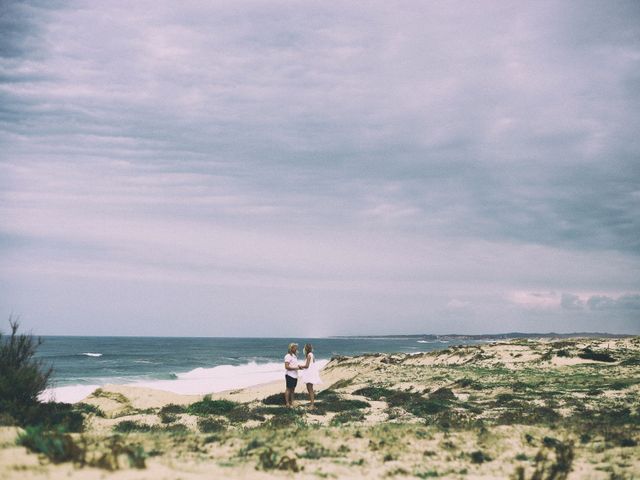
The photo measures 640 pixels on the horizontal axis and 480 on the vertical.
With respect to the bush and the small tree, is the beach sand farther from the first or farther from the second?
the small tree

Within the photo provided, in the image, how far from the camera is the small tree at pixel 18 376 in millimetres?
11414

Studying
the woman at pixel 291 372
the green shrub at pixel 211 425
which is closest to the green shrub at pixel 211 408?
the green shrub at pixel 211 425

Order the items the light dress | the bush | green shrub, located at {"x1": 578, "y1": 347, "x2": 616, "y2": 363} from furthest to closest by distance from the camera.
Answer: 1. green shrub, located at {"x1": 578, "y1": 347, "x2": 616, "y2": 363}
2. the light dress
3. the bush

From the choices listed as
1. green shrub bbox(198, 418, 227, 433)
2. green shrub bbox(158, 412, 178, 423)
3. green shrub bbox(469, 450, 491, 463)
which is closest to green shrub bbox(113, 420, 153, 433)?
green shrub bbox(158, 412, 178, 423)

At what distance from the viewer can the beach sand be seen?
7473 mm

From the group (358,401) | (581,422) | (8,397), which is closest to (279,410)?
(358,401)

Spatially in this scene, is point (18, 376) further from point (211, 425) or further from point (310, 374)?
point (310, 374)

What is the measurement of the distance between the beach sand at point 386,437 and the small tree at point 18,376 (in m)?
1.70

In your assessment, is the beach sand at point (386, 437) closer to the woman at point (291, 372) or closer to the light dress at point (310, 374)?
the woman at point (291, 372)

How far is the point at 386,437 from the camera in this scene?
33.0 feet

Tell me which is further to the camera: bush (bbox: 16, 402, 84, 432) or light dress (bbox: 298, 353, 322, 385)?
light dress (bbox: 298, 353, 322, 385)

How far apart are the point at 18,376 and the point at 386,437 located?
364 inches

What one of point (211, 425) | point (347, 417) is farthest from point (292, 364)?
point (211, 425)

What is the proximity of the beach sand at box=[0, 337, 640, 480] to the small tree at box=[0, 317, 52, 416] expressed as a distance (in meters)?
1.70
